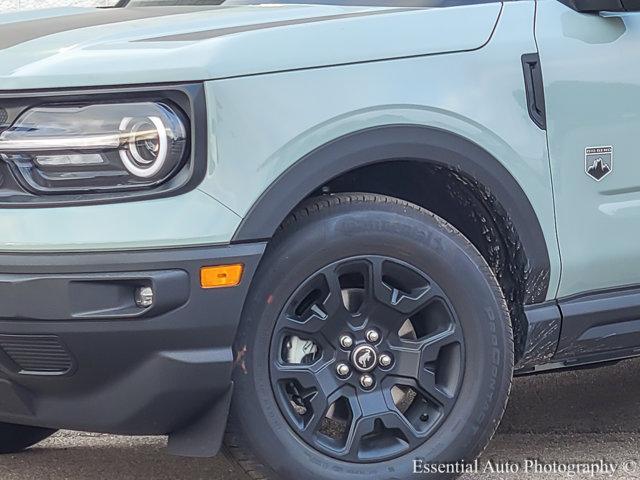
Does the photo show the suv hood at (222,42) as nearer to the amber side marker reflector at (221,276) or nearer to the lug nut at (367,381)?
the amber side marker reflector at (221,276)

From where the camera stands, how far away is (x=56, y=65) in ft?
8.44

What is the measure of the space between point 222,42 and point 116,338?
0.75 metres

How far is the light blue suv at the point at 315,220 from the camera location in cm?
256

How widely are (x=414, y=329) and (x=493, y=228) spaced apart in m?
0.40

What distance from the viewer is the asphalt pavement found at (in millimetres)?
3473

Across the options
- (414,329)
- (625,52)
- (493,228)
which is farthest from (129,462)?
(625,52)

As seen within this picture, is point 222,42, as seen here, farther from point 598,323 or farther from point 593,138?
point 598,323

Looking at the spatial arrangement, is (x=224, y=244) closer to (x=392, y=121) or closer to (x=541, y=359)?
(x=392, y=121)

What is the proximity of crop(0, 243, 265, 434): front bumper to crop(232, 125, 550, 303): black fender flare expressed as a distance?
10cm

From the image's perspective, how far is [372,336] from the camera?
288 cm

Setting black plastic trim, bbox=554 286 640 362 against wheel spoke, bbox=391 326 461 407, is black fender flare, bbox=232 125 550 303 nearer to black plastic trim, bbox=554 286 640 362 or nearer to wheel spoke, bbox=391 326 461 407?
black plastic trim, bbox=554 286 640 362

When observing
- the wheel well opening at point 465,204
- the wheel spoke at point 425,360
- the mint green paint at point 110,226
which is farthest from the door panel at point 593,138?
the mint green paint at point 110,226

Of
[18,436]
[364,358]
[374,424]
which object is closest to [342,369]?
[364,358]

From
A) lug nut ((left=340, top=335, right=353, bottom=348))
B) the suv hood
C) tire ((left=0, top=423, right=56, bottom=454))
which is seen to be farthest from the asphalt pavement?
the suv hood
